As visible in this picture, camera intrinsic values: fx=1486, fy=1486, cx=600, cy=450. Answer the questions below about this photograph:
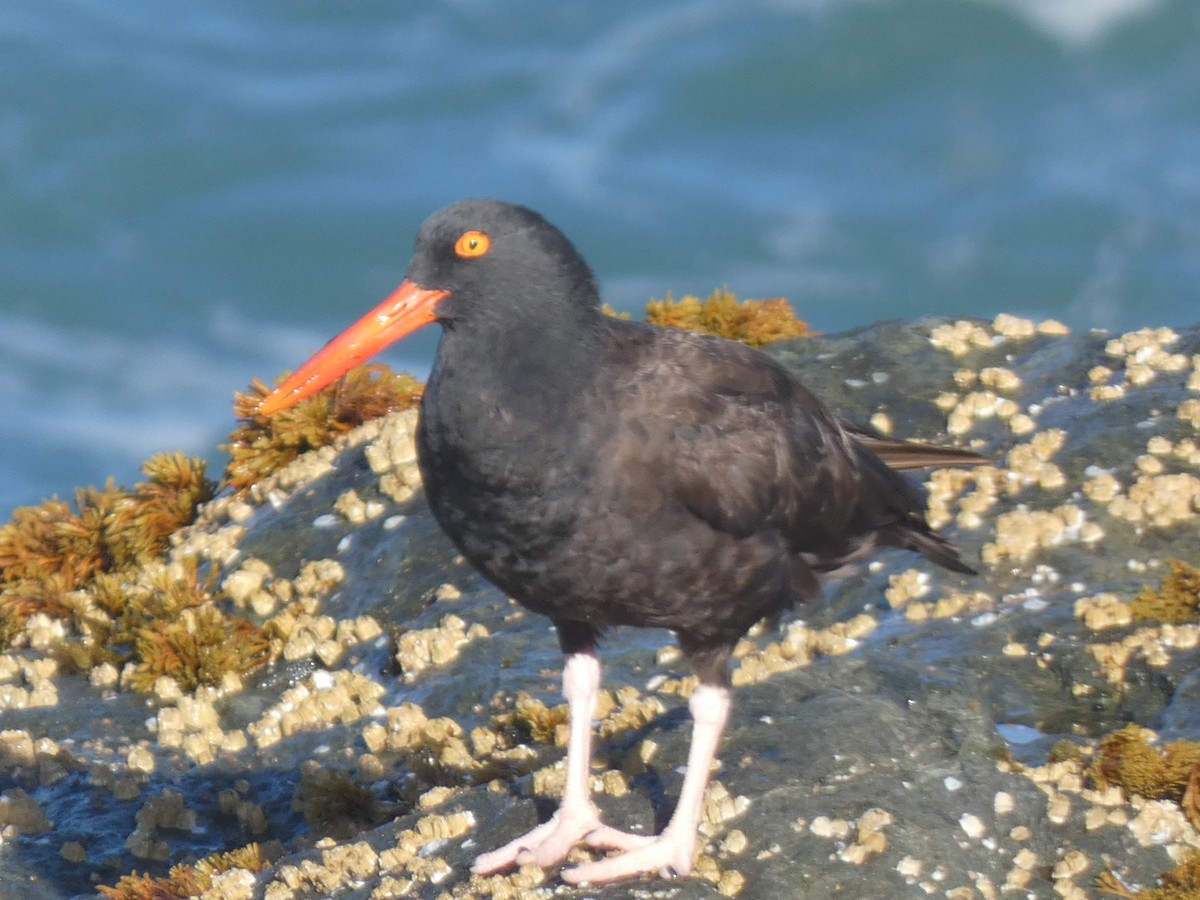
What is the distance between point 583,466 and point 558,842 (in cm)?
112

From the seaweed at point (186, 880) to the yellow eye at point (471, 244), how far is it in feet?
6.45

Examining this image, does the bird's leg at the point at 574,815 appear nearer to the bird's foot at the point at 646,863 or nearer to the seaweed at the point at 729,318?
the bird's foot at the point at 646,863

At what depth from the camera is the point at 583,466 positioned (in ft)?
14.2

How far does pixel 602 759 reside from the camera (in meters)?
5.07

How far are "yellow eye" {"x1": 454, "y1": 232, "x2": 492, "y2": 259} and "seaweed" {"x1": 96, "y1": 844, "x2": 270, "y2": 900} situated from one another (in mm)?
1965

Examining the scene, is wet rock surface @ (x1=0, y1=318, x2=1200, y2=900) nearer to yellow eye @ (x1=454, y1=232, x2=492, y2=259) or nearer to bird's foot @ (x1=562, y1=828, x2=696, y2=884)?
bird's foot @ (x1=562, y1=828, x2=696, y2=884)

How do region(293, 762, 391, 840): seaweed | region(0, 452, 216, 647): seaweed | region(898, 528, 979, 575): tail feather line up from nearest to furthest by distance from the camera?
1. region(293, 762, 391, 840): seaweed
2. region(898, 528, 979, 575): tail feather
3. region(0, 452, 216, 647): seaweed

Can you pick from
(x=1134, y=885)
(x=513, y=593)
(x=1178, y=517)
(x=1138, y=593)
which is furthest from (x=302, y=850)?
(x=1178, y=517)

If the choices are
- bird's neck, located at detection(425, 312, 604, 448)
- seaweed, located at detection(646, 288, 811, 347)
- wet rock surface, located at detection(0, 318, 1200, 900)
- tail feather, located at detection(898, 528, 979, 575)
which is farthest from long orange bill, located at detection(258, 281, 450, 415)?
seaweed, located at detection(646, 288, 811, 347)

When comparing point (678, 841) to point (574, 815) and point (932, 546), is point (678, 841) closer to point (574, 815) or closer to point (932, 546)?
point (574, 815)

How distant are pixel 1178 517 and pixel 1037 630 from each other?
3.01 ft

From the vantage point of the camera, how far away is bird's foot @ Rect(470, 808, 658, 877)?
4.29 meters

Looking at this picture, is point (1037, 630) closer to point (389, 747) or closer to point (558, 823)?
point (558, 823)

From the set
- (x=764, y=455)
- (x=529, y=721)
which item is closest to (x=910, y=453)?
(x=764, y=455)
